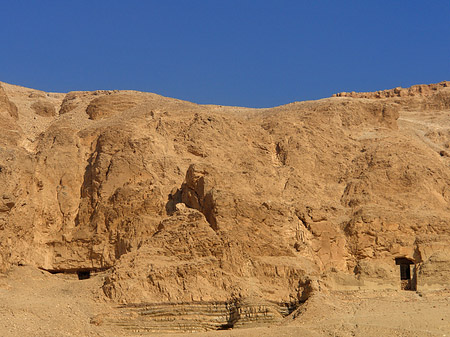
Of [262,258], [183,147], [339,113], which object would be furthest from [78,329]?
[339,113]

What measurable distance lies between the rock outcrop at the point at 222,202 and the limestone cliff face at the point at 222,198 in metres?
0.06

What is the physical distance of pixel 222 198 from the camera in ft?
106

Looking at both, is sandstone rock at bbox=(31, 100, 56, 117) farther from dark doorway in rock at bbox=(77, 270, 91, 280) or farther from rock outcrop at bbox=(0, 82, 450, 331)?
dark doorway in rock at bbox=(77, 270, 91, 280)

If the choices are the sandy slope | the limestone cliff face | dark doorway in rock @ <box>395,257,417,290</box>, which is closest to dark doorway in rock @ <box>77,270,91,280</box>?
the limestone cliff face

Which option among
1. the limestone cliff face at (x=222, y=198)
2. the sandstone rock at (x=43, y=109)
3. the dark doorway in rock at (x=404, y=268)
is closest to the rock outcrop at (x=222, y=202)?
the limestone cliff face at (x=222, y=198)

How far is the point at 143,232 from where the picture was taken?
1320 inches

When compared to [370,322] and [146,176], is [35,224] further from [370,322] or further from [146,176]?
[370,322]

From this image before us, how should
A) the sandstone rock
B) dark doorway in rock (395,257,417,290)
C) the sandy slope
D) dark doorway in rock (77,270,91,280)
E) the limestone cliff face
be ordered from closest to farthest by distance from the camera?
the sandy slope < the limestone cliff face < dark doorway in rock (395,257,417,290) < dark doorway in rock (77,270,91,280) < the sandstone rock

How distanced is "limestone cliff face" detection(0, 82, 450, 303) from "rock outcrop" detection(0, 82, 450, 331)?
58mm

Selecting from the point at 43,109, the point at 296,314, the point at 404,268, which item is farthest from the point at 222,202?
the point at 43,109

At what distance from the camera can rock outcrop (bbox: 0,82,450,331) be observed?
3072 cm

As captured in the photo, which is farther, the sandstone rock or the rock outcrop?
the sandstone rock

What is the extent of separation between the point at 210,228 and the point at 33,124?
14.9 metres

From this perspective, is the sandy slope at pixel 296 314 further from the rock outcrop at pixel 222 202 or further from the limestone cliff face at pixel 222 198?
the limestone cliff face at pixel 222 198
